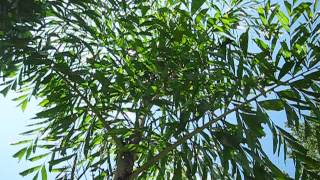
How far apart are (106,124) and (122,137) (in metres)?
0.13

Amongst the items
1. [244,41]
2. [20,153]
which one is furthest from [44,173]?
[244,41]

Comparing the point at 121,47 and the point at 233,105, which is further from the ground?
the point at 121,47

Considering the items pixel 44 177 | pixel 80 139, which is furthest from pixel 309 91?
pixel 44 177

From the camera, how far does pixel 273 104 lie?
1.99 m

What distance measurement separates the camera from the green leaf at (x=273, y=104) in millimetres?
1980

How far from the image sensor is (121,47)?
7.68ft

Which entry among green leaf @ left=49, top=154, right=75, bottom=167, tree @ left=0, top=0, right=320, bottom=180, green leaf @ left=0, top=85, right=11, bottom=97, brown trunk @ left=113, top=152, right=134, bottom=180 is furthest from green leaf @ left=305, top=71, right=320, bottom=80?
green leaf @ left=0, top=85, right=11, bottom=97

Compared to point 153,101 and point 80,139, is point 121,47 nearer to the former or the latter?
point 153,101

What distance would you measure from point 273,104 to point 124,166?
679 mm

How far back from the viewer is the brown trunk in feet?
6.94

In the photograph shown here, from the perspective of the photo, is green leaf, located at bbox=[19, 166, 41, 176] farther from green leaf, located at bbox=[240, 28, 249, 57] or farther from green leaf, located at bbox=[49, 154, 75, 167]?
green leaf, located at bbox=[240, 28, 249, 57]

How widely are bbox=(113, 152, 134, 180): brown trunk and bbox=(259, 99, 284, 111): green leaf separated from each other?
0.61 metres

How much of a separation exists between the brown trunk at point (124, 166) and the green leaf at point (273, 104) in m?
0.61

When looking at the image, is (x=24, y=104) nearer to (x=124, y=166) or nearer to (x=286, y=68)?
(x=124, y=166)
